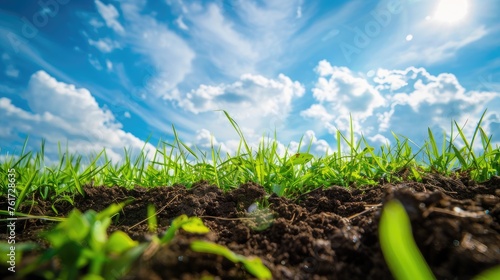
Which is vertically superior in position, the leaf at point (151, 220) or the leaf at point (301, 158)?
the leaf at point (301, 158)

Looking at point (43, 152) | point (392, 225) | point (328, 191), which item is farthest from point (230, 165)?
point (392, 225)

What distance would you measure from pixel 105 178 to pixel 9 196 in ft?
2.77

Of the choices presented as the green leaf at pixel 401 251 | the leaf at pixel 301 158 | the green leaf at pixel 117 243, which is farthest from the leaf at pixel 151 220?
the leaf at pixel 301 158

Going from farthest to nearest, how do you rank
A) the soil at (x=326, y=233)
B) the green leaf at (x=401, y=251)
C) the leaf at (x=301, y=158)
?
the leaf at (x=301, y=158), the soil at (x=326, y=233), the green leaf at (x=401, y=251)

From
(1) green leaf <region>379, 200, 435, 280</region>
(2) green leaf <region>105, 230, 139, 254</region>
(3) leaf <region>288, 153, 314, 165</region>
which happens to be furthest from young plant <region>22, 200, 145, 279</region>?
(3) leaf <region>288, 153, 314, 165</region>

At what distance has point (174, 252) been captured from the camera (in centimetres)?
97

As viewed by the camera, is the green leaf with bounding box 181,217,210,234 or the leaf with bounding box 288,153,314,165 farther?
the leaf with bounding box 288,153,314,165

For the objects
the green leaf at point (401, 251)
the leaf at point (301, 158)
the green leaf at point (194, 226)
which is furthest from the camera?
the leaf at point (301, 158)

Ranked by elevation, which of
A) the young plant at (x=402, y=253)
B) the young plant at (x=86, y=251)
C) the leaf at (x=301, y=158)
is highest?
the leaf at (x=301, y=158)

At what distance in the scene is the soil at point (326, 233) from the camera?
990 millimetres

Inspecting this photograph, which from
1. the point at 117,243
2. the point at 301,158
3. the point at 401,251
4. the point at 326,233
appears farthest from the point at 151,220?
the point at 301,158

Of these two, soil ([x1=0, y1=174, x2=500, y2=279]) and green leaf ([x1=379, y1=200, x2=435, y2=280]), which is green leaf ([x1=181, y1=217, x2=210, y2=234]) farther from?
green leaf ([x1=379, y1=200, x2=435, y2=280])

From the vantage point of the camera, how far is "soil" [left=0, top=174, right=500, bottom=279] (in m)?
0.99

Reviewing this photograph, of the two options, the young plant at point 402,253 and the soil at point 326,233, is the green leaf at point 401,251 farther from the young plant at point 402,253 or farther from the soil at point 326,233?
the soil at point 326,233
